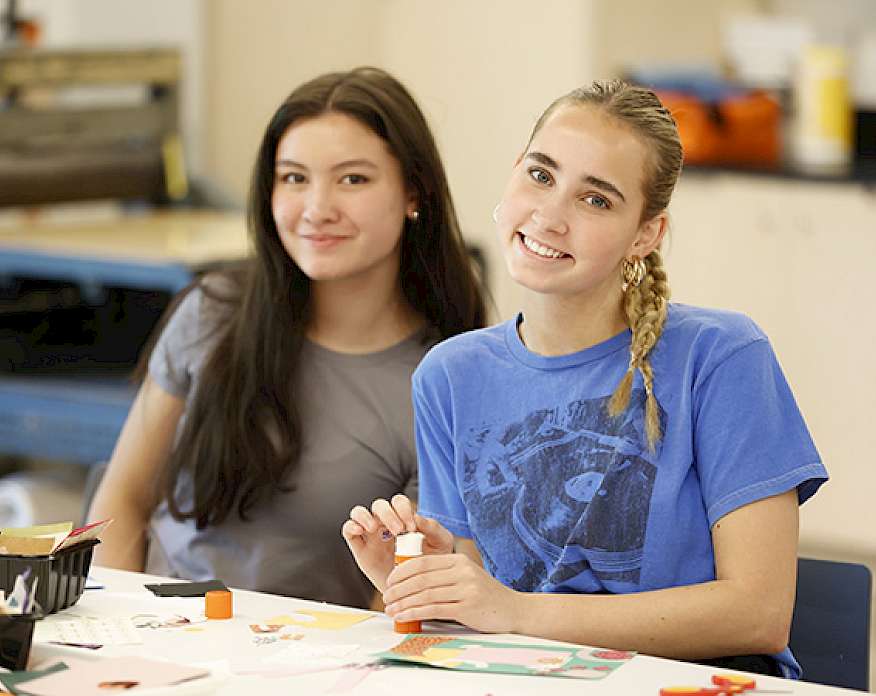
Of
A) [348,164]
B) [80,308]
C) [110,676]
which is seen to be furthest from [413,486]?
[80,308]

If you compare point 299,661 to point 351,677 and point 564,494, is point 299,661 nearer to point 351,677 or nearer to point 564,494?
point 351,677

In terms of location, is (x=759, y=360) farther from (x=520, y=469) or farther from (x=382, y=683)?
(x=382, y=683)

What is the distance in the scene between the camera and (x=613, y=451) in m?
1.64

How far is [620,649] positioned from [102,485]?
0.93 meters

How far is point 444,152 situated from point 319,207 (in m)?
2.56

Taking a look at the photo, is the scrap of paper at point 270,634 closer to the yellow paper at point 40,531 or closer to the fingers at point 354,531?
the fingers at point 354,531

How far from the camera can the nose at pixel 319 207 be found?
2076 millimetres

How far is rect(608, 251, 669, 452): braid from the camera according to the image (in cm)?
163

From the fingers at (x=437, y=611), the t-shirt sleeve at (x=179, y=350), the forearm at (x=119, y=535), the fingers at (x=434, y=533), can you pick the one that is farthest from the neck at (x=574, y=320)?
the forearm at (x=119, y=535)

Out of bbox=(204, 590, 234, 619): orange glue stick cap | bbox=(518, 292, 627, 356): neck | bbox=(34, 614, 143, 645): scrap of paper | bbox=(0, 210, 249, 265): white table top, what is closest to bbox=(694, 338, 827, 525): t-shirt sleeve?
bbox=(518, 292, 627, 356): neck

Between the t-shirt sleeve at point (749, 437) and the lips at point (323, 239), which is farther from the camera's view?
the lips at point (323, 239)

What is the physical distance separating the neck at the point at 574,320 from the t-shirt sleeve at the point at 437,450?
13 cm

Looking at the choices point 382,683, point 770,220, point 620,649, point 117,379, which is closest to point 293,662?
point 382,683

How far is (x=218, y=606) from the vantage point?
1.55m
